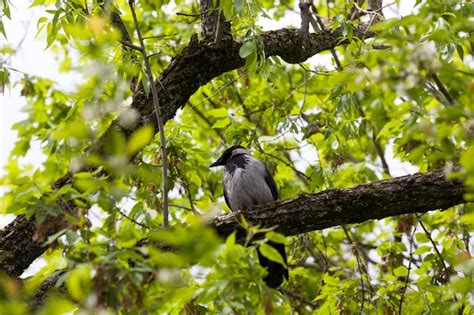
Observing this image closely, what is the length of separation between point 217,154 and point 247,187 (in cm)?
161

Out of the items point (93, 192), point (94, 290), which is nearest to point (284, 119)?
point (93, 192)

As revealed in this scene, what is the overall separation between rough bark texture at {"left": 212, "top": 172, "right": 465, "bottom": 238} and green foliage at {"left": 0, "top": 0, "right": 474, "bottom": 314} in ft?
1.06

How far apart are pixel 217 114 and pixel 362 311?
2.34 meters

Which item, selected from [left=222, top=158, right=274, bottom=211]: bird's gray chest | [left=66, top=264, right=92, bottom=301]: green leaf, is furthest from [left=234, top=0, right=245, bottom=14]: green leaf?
[left=222, top=158, right=274, bottom=211]: bird's gray chest

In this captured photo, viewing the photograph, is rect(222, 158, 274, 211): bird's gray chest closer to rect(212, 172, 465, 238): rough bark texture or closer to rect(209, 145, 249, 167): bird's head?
rect(209, 145, 249, 167): bird's head

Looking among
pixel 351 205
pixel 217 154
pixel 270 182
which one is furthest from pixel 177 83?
pixel 217 154

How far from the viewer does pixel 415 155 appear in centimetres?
331

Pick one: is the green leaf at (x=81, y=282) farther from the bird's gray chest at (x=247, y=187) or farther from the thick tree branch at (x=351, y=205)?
the bird's gray chest at (x=247, y=187)

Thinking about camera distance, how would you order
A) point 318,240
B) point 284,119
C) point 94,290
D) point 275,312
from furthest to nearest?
point 318,240, point 284,119, point 275,312, point 94,290

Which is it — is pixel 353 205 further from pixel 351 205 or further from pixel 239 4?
pixel 239 4

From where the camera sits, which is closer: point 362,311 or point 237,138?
point 362,311

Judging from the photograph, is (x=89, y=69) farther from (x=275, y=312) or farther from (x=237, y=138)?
(x=237, y=138)

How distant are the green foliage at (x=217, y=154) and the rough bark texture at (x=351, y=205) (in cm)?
32

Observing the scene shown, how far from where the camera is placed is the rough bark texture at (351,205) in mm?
4375
